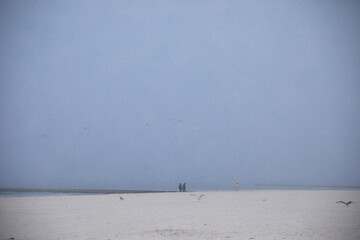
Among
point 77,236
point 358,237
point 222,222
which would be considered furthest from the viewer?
point 222,222

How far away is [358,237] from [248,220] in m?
4.70

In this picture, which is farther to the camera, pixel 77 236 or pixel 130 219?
pixel 130 219

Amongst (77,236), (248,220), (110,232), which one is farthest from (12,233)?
(248,220)

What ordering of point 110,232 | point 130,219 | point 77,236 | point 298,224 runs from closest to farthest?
point 77,236 → point 110,232 → point 298,224 → point 130,219

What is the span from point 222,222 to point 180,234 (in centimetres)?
316

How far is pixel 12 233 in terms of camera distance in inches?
425

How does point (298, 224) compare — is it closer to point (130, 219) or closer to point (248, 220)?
point (248, 220)

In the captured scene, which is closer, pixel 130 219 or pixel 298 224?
pixel 298 224

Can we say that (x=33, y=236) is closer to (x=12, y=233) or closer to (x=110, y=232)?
(x=12, y=233)

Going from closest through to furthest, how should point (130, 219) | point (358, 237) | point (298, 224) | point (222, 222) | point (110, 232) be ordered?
point (358, 237) → point (110, 232) → point (298, 224) → point (222, 222) → point (130, 219)

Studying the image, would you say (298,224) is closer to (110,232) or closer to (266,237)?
→ (266,237)

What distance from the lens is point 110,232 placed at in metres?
11.0

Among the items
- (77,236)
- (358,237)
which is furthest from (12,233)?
(358,237)

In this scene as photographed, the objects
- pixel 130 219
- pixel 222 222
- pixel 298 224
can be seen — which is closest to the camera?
pixel 298 224
